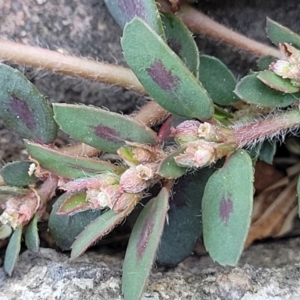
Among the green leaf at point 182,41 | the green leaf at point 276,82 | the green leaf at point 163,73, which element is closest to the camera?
the green leaf at point 163,73

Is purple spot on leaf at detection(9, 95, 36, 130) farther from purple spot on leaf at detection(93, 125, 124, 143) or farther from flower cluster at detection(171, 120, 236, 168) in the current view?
flower cluster at detection(171, 120, 236, 168)

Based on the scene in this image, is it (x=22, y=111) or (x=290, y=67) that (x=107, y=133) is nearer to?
(x=22, y=111)

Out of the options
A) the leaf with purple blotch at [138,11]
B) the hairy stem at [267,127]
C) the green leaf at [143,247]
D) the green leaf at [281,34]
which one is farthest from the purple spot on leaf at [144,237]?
the green leaf at [281,34]

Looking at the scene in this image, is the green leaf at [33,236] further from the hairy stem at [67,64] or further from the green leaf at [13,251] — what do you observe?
the hairy stem at [67,64]

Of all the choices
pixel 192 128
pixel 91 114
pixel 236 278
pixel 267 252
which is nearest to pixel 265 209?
pixel 267 252

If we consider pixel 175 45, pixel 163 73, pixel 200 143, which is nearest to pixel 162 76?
pixel 163 73

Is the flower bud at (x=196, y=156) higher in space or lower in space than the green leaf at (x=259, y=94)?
lower

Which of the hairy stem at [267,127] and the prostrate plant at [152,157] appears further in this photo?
the hairy stem at [267,127]

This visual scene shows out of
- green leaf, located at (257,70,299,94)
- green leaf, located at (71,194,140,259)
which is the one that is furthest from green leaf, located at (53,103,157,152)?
green leaf, located at (257,70,299,94)
